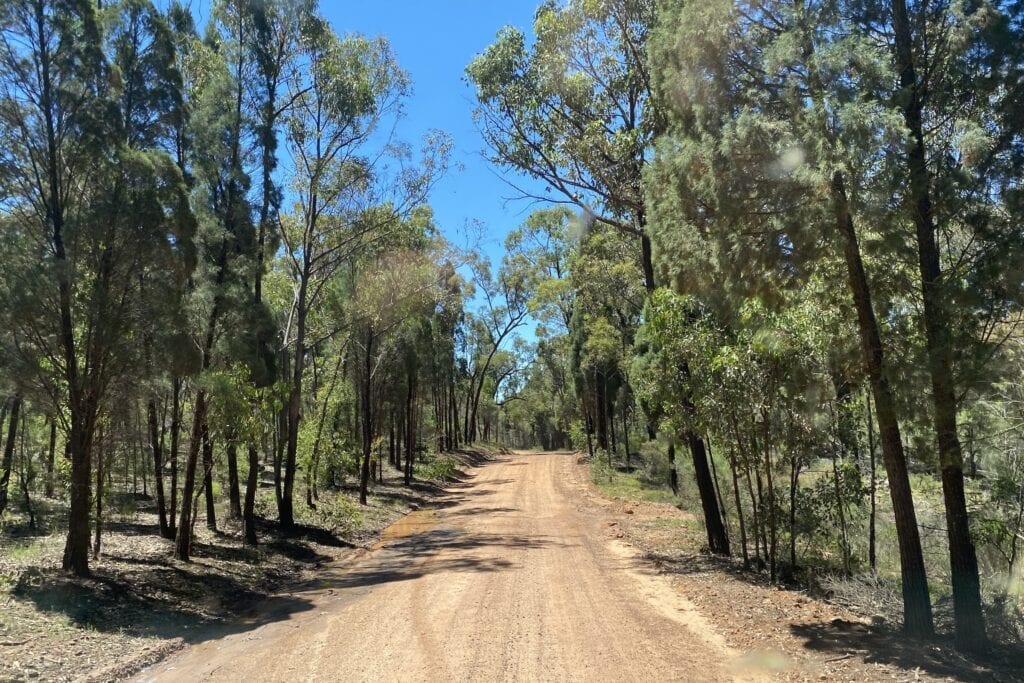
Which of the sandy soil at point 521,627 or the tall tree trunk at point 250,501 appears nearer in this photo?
the sandy soil at point 521,627

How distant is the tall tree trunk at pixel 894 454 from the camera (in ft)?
23.7

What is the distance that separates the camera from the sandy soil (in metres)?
6.45

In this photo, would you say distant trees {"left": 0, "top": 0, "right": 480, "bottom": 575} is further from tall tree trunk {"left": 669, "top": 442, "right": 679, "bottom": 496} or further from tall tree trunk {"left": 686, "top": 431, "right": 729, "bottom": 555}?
tall tree trunk {"left": 669, "top": 442, "right": 679, "bottom": 496}

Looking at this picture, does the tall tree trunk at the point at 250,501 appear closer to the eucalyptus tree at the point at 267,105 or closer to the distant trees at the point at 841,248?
the eucalyptus tree at the point at 267,105

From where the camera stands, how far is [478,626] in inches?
316

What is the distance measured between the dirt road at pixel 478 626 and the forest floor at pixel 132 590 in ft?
1.93

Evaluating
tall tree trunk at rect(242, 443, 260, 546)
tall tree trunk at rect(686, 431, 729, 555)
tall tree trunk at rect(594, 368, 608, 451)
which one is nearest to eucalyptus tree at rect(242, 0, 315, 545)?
tall tree trunk at rect(242, 443, 260, 546)

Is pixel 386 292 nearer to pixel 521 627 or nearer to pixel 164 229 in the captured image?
pixel 164 229

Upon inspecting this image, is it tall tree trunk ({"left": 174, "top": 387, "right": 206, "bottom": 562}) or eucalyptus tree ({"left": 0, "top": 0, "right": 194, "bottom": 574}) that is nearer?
eucalyptus tree ({"left": 0, "top": 0, "right": 194, "bottom": 574})

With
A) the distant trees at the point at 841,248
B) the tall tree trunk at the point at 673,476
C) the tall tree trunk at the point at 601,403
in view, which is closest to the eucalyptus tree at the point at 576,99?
the distant trees at the point at 841,248

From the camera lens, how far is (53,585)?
963 cm

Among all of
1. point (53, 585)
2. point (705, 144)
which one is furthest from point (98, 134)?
point (705, 144)

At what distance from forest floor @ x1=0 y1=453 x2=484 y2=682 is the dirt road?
0.59 metres

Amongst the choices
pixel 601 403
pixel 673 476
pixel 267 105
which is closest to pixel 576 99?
pixel 267 105
